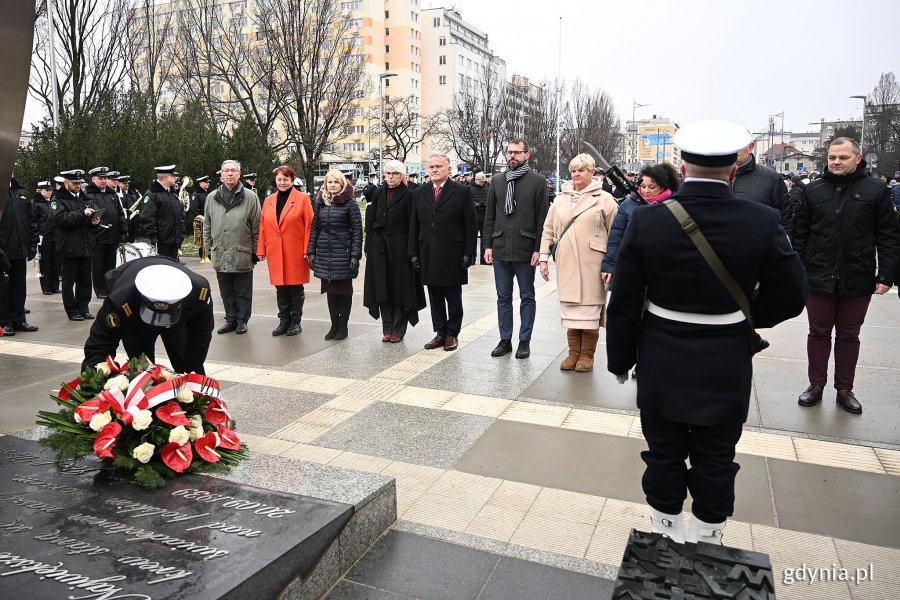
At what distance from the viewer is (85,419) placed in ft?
12.1

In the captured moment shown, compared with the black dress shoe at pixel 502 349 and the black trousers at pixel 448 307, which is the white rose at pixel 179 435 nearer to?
the black dress shoe at pixel 502 349

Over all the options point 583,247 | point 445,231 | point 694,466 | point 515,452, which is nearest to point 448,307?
point 445,231

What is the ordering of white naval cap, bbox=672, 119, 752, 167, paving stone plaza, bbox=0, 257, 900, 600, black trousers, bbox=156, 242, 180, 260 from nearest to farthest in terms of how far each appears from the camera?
white naval cap, bbox=672, 119, 752, 167, paving stone plaza, bbox=0, 257, 900, 600, black trousers, bbox=156, 242, 180, 260

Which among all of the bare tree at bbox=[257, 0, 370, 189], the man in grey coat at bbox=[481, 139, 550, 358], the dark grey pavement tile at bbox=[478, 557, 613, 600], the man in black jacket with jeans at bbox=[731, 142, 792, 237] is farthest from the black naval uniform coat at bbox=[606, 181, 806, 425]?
the bare tree at bbox=[257, 0, 370, 189]

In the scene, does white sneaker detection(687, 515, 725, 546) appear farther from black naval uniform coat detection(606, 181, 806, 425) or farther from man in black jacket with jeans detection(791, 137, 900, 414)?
man in black jacket with jeans detection(791, 137, 900, 414)

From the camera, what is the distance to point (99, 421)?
3600 millimetres

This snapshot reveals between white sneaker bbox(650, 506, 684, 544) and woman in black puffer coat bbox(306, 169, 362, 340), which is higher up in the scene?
woman in black puffer coat bbox(306, 169, 362, 340)

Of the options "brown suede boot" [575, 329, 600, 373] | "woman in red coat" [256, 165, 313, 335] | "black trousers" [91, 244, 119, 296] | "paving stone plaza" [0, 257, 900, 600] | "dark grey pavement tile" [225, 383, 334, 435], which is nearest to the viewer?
"paving stone plaza" [0, 257, 900, 600]

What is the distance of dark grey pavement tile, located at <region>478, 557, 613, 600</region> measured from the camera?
316 cm

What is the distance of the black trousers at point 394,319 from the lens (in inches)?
335

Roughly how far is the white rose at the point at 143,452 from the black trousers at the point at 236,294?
225 inches

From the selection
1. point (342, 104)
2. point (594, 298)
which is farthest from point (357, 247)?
point (342, 104)

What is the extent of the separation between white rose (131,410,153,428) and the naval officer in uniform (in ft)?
7.57

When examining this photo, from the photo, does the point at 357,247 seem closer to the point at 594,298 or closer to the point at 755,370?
the point at 594,298
